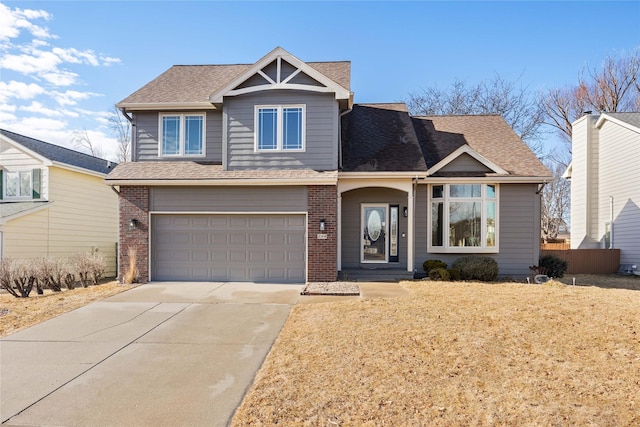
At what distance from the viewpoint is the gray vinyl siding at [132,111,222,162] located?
12461 mm

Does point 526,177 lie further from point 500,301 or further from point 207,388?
point 207,388

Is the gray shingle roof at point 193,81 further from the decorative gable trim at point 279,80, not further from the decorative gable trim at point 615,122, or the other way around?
the decorative gable trim at point 615,122

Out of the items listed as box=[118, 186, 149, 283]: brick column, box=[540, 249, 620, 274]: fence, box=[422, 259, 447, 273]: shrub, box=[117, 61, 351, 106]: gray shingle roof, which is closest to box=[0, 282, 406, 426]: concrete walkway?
box=[118, 186, 149, 283]: brick column

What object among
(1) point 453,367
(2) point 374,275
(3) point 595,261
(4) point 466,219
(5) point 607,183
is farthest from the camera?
(5) point 607,183

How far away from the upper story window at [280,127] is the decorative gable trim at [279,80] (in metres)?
0.60

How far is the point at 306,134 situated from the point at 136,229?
583cm

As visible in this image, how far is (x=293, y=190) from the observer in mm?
11344

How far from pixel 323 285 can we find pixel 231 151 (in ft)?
16.1

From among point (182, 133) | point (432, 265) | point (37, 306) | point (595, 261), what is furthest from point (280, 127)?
point (595, 261)

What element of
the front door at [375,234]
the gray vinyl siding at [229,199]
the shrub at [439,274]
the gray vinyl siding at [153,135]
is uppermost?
the gray vinyl siding at [153,135]

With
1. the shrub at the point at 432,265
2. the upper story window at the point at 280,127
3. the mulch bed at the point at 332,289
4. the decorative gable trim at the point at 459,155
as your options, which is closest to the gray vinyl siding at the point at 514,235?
the shrub at the point at 432,265

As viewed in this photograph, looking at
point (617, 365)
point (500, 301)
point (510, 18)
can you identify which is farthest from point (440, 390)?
point (510, 18)

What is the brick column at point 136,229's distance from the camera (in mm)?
11508

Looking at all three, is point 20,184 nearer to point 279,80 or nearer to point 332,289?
point 279,80
